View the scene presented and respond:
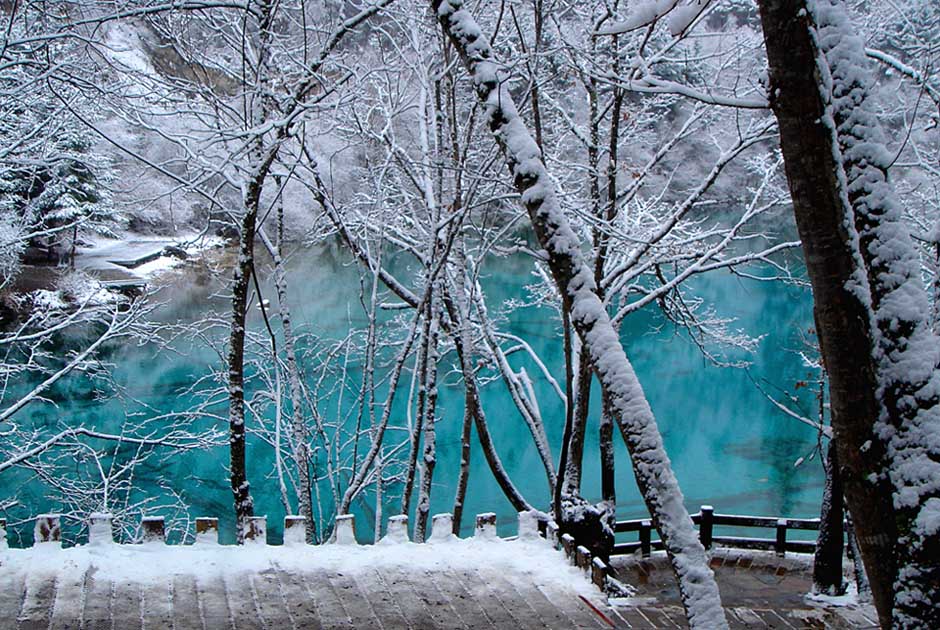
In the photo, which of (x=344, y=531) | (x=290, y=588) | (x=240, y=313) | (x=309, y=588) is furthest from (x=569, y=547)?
(x=240, y=313)

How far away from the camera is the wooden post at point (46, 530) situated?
14.7ft

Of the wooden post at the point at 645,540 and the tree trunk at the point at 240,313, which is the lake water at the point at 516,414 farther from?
the tree trunk at the point at 240,313

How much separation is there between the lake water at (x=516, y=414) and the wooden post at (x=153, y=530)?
6086 mm

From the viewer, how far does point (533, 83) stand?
6.15 meters

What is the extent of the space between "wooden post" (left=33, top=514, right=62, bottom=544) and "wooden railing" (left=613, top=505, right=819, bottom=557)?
23.9ft

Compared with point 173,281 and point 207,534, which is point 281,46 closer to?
point 207,534

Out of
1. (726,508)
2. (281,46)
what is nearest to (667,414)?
(726,508)

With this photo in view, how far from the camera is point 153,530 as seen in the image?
4.66 m

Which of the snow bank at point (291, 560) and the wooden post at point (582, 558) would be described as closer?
the snow bank at point (291, 560)

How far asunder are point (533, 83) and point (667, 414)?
14706 mm

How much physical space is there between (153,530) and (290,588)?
0.99 m

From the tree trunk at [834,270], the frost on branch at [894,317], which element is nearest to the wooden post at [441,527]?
the tree trunk at [834,270]

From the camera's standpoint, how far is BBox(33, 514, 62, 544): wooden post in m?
4.47

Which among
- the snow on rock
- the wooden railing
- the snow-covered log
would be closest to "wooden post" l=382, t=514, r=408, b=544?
the snow-covered log
